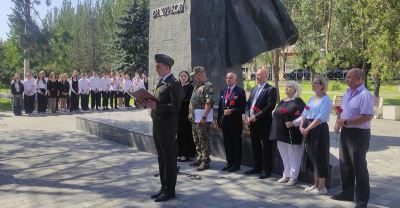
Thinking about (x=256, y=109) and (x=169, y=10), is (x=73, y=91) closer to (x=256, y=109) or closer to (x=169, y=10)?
(x=169, y=10)

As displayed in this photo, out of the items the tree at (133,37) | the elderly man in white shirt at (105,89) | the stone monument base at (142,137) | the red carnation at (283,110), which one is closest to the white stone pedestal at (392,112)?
the stone monument base at (142,137)

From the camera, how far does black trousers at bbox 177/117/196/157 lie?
791 cm

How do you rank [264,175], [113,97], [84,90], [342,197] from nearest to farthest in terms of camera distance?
[342,197] < [264,175] < [84,90] < [113,97]

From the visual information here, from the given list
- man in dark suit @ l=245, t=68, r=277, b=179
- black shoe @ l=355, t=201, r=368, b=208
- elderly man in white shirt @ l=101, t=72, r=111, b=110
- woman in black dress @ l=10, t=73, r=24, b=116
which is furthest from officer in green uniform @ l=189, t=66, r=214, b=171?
elderly man in white shirt @ l=101, t=72, r=111, b=110

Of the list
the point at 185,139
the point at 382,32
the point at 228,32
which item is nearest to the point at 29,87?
the point at 228,32

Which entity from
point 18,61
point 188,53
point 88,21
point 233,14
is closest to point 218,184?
point 188,53

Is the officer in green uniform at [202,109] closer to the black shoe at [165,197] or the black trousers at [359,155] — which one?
the black shoe at [165,197]

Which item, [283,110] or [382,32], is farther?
[382,32]

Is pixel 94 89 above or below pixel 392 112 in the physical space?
above

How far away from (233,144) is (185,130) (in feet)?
3.82

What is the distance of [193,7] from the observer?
28.7 ft

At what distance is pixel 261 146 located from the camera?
688 centimetres

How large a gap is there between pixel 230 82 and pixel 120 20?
27.0 meters

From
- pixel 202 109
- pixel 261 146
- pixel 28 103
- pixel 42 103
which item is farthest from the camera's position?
pixel 42 103
